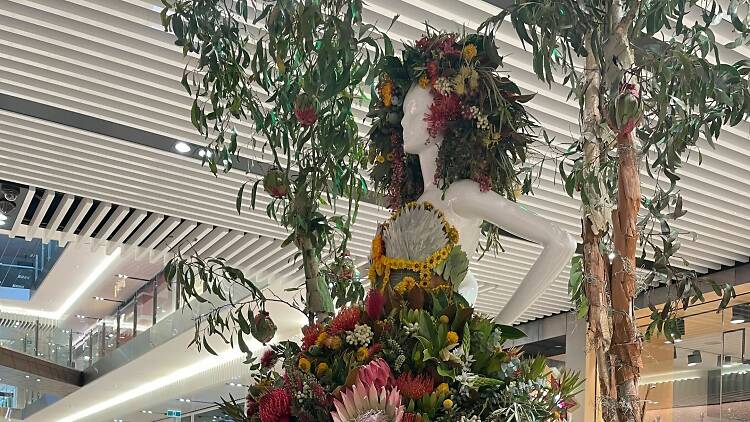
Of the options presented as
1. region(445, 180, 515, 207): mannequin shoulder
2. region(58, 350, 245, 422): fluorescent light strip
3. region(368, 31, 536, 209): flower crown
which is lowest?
region(58, 350, 245, 422): fluorescent light strip

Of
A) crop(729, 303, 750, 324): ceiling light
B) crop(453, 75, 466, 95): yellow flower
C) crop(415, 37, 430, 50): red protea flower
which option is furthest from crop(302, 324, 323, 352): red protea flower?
crop(729, 303, 750, 324): ceiling light

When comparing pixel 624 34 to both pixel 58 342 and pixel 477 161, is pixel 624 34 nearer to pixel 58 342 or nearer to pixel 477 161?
pixel 477 161

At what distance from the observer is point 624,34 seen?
1870 mm

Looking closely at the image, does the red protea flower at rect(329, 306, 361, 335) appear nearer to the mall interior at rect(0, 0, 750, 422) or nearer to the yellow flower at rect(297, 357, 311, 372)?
the yellow flower at rect(297, 357, 311, 372)

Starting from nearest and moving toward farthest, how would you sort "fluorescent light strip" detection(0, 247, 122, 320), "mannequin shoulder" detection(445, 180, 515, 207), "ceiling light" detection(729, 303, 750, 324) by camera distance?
"mannequin shoulder" detection(445, 180, 515, 207) < "ceiling light" detection(729, 303, 750, 324) < "fluorescent light strip" detection(0, 247, 122, 320)

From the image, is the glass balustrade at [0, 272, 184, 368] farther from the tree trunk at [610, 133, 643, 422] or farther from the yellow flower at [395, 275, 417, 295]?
the tree trunk at [610, 133, 643, 422]

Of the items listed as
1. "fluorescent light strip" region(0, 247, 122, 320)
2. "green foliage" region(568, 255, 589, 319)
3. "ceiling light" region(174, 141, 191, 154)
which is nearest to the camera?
"green foliage" region(568, 255, 589, 319)

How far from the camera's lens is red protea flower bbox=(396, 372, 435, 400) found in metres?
1.54

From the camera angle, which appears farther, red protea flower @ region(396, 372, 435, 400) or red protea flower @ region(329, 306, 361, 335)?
red protea flower @ region(329, 306, 361, 335)

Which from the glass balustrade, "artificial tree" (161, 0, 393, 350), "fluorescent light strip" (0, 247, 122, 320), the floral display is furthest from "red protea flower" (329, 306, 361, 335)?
"fluorescent light strip" (0, 247, 122, 320)

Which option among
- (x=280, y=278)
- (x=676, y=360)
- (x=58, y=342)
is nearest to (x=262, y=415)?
(x=676, y=360)

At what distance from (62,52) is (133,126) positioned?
1.00 metres

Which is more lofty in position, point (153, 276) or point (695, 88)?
point (153, 276)

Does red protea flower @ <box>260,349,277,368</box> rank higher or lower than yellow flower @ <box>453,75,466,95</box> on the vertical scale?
lower
